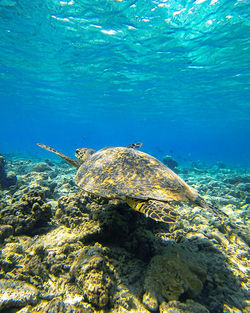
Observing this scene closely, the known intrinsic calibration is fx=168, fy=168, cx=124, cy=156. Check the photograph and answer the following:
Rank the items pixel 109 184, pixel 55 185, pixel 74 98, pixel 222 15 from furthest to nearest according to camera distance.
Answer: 1. pixel 74 98
2. pixel 222 15
3. pixel 55 185
4. pixel 109 184

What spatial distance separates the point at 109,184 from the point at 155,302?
63.9 inches

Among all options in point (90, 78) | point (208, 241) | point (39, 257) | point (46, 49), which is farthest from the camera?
point (90, 78)

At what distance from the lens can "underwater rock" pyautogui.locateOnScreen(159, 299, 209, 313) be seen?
1750 millimetres

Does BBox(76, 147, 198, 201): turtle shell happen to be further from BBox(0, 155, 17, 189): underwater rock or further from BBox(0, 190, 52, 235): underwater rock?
BBox(0, 155, 17, 189): underwater rock

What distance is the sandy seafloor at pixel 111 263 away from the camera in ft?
6.21

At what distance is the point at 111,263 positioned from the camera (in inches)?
92.2

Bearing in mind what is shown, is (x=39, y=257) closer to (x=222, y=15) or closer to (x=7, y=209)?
(x=7, y=209)

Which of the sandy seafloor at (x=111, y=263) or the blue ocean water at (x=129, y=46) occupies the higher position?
the blue ocean water at (x=129, y=46)

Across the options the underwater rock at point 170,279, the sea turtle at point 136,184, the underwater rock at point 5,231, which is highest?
the sea turtle at point 136,184

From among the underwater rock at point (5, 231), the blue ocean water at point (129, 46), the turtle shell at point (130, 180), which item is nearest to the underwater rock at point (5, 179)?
the underwater rock at point (5, 231)

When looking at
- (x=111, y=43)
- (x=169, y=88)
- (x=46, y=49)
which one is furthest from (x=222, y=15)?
(x=46, y=49)

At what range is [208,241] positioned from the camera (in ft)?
10.4

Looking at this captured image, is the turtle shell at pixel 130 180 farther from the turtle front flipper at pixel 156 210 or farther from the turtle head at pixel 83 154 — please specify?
the turtle head at pixel 83 154

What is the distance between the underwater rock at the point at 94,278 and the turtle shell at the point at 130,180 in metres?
0.87
